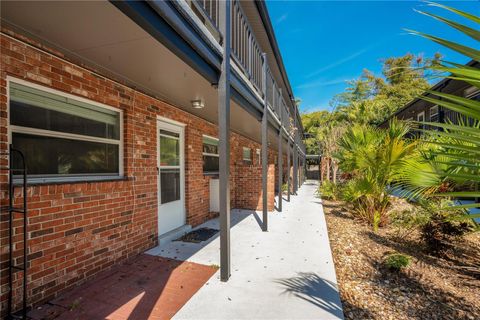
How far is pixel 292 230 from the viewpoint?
19.8 ft

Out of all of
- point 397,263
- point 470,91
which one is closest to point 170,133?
point 397,263

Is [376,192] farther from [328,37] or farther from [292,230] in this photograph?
[328,37]

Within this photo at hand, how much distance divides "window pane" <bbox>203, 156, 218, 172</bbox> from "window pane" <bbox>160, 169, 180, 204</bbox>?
151 cm

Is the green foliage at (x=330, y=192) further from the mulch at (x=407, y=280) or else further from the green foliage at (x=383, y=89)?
the green foliage at (x=383, y=89)

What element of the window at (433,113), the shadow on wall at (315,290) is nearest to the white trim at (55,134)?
the shadow on wall at (315,290)

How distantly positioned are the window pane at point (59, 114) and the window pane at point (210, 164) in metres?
3.28

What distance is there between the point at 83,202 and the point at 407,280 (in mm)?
4372

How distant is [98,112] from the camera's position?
3.68 meters

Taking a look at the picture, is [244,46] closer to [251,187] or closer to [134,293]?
[134,293]

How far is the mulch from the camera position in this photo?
2.92m

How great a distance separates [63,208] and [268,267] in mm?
2773

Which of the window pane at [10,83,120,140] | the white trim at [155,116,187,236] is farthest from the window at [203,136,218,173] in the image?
the window pane at [10,83,120,140]

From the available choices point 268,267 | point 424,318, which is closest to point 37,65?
point 268,267

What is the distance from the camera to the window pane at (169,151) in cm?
512
